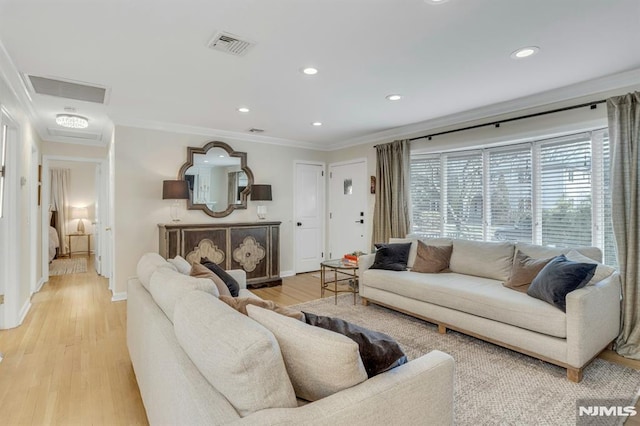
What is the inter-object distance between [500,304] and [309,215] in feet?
13.0

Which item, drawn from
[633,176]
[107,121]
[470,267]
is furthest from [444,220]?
[107,121]

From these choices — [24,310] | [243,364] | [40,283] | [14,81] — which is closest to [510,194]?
[243,364]

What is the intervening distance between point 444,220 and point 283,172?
2.79m

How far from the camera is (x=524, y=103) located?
3.61m

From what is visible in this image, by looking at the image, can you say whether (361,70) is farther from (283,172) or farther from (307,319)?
(283,172)

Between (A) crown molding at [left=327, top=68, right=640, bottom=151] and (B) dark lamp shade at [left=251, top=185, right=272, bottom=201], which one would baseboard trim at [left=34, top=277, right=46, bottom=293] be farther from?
(A) crown molding at [left=327, top=68, right=640, bottom=151]

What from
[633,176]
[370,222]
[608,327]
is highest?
[633,176]

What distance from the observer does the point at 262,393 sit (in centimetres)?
97

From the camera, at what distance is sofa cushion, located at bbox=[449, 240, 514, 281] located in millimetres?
3334

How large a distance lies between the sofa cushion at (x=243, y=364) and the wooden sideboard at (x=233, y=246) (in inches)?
137

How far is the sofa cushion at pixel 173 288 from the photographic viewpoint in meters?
1.58

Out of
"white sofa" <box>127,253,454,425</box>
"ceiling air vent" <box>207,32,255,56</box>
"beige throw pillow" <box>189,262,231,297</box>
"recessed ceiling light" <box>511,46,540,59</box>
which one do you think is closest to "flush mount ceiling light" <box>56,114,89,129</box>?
"ceiling air vent" <box>207,32,255,56</box>

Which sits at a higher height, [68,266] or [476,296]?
[476,296]

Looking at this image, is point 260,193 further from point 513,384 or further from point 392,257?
point 513,384
